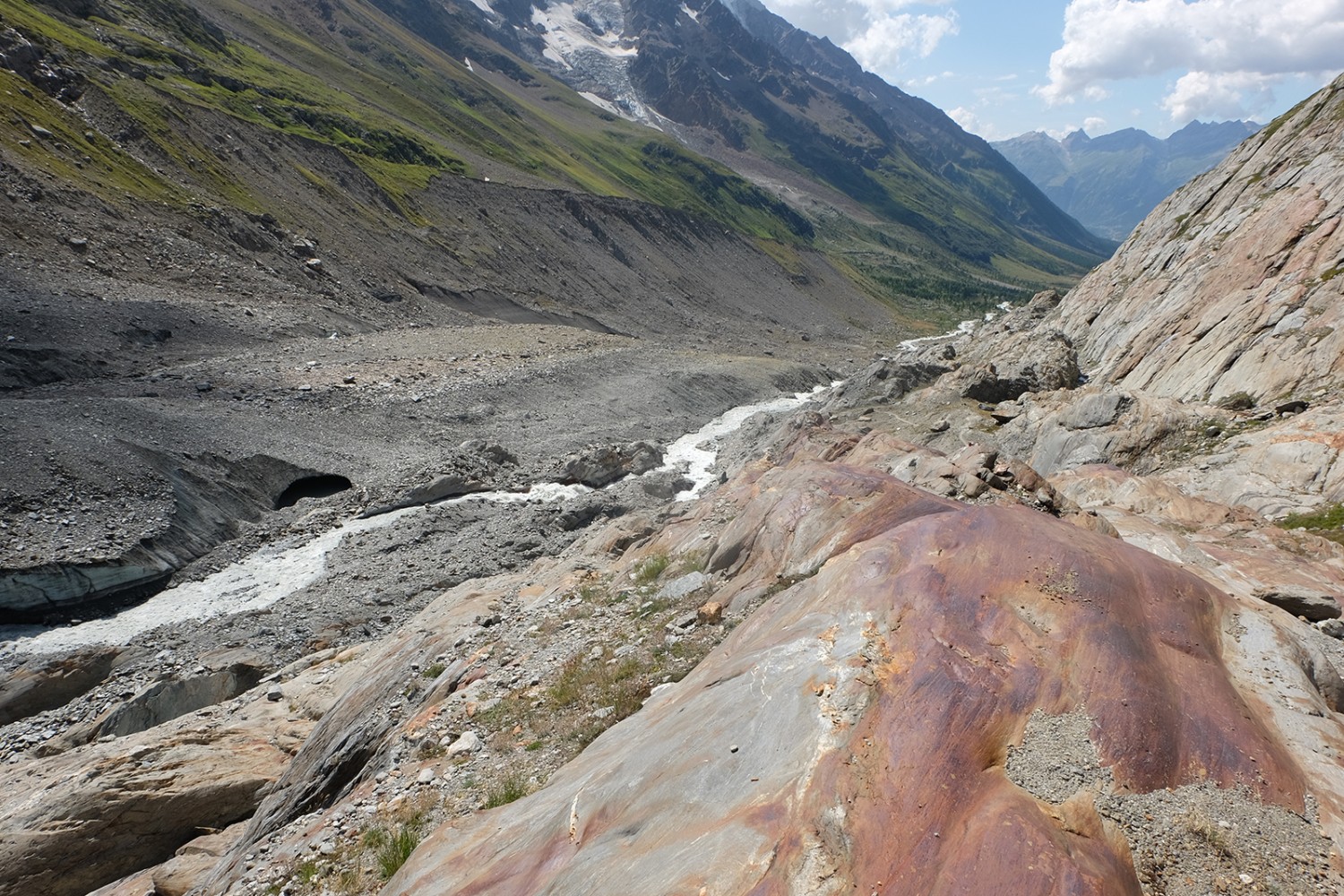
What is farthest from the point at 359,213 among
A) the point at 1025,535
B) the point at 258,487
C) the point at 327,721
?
the point at 1025,535

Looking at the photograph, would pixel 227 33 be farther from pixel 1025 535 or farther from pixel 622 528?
pixel 1025 535

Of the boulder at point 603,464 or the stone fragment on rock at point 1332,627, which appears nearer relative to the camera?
the stone fragment on rock at point 1332,627

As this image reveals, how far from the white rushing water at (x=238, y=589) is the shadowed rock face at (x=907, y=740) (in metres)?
25.1

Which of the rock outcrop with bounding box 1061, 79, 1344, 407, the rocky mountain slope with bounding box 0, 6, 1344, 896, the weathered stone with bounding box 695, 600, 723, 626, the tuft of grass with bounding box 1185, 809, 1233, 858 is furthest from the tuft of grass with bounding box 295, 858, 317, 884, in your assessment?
the rock outcrop with bounding box 1061, 79, 1344, 407

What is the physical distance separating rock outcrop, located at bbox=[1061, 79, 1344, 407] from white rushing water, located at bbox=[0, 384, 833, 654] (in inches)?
1085

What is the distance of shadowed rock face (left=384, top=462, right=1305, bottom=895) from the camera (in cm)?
741

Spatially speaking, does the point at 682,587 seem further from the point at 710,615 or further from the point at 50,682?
the point at 50,682

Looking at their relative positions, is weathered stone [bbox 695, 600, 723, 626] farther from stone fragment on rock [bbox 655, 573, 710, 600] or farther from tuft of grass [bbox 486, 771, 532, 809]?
tuft of grass [bbox 486, 771, 532, 809]

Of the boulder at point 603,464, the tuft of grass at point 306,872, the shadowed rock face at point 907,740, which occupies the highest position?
the shadowed rock face at point 907,740

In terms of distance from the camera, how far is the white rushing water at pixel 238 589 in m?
26.8

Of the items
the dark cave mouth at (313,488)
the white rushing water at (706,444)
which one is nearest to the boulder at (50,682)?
the dark cave mouth at (313,488)

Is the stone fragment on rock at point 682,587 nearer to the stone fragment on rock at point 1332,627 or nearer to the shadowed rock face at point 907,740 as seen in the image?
the shadowed rock face at point 907,740

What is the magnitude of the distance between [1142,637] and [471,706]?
1204cm

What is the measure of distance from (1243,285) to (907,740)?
4019 centimetres
